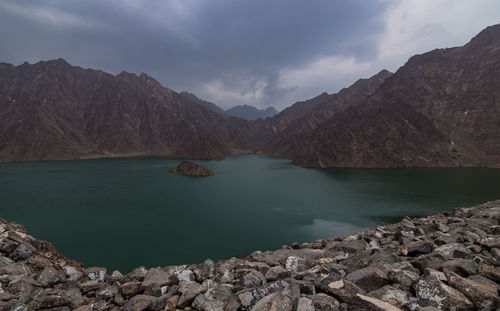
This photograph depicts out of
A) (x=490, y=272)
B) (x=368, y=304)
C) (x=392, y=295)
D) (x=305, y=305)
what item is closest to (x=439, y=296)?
(x=392, y=295)

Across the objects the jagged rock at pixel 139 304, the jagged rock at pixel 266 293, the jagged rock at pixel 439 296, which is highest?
the jagged rock at pixel 439 296

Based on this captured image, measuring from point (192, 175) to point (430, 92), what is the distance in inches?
5280

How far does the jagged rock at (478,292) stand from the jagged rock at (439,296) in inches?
6.2

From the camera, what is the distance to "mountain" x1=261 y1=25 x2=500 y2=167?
10306cm

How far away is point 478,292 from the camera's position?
5.39 m

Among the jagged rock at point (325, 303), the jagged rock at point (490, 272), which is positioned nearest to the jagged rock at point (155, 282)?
the jagged rock at point (325, 303)

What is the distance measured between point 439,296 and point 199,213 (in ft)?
112

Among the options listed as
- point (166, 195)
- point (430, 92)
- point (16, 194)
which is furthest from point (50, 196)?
point (430, 92)

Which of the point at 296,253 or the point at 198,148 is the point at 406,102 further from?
the point at 296,253

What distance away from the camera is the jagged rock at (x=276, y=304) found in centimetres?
532

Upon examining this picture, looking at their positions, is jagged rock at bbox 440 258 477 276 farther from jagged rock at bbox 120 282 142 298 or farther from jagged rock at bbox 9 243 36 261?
jagged rock at bbox 9 243 36 261

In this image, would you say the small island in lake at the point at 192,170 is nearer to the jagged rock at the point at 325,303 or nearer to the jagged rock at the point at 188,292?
the jagged rock at the point at 188,292

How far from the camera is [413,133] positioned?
11425cm

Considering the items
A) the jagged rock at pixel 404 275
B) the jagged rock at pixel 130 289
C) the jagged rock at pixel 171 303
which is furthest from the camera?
the jagged rock at pixel 130 289
